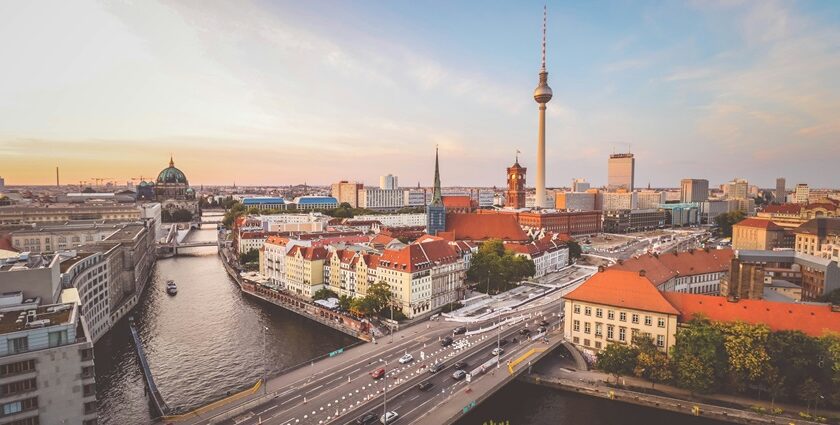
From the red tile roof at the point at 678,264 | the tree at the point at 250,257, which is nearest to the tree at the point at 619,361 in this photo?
the red tile roof at the point at 678,264

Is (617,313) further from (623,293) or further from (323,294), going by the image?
(323,294)

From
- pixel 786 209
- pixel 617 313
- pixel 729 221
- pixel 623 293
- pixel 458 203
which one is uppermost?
pixel 458 203

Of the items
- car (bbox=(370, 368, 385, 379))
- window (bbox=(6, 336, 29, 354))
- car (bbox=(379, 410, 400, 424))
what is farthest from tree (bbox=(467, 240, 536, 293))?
window (bbox=(6, 336, 29, 354))

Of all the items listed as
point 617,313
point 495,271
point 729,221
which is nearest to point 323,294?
point 495,271

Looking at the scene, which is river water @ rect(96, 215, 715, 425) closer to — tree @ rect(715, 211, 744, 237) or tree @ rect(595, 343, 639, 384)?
tree @ rect(595, 343, 639, 384)

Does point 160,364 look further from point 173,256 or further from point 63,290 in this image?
point 173,256

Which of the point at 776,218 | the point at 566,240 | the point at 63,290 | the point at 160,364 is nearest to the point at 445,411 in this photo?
the point at 160,364

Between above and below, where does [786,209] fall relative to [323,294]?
above
